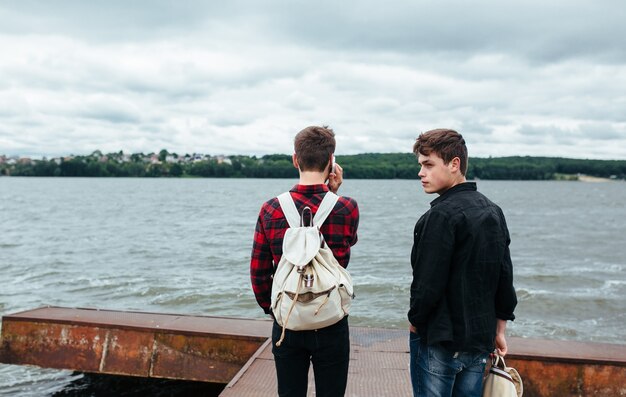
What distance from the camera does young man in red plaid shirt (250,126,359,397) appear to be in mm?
3033

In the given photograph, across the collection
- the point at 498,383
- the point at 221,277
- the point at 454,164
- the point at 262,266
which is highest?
the point at 454,164

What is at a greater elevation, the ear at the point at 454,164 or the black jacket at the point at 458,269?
the ear at the point at 454,164

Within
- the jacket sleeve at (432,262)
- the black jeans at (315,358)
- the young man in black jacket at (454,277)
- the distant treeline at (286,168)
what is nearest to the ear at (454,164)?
the young man in black jacket at (454,277)

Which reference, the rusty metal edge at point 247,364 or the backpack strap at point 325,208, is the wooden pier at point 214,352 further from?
the backpack strap at point 325,208

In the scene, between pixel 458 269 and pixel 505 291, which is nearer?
pixel 458 269

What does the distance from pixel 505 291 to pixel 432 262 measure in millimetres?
484

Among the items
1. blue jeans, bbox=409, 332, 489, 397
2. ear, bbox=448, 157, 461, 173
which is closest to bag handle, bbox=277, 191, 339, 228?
ear, bbox=448, 157, 461, 173

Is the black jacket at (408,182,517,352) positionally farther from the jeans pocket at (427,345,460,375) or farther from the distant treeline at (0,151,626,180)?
the distant treeline at (0,151,626,180)

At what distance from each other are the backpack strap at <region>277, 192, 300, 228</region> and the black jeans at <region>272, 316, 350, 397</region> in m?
0.55

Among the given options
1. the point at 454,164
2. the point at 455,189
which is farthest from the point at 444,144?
the point at 455,189

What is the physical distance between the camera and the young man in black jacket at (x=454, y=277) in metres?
2.81

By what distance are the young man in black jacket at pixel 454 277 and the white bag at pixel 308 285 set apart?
379 millimetres

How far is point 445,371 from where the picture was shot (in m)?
2.94

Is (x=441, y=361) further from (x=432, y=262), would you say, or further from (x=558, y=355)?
(x=558, y=355)
